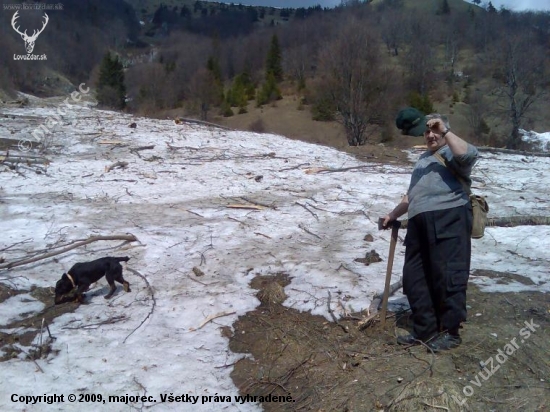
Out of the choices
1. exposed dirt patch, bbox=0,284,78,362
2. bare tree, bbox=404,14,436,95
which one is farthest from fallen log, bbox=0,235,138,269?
bare tree, bbox=404,14,436,95

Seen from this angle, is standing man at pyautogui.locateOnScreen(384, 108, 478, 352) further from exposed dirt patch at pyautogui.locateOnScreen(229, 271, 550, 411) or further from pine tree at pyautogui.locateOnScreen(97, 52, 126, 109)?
pine tree at pyautogui.locateOnScreen(97, 52, 126, 109)

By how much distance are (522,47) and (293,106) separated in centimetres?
2057

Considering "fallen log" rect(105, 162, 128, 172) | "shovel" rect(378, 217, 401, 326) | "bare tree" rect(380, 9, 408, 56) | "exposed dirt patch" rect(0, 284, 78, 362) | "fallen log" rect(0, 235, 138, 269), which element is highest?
"bare tree" rect(380, 9, 408, 56)

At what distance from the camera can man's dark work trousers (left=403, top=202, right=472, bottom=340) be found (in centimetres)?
336

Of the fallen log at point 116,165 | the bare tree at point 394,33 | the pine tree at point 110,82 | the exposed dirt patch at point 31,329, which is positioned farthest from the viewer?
the bare tree at point 394,33

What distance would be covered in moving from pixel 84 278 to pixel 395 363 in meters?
2.95

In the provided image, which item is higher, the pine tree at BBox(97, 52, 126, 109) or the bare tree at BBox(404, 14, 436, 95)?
the bare tree at BBox(404, 14, 436, 95)

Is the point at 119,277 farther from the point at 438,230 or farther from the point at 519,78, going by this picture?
the point at 519,78

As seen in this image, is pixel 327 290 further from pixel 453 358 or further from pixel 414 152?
pixel 414 152

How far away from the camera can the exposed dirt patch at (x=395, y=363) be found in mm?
3068

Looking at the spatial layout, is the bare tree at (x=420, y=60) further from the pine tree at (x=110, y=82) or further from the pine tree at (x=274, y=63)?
the pine tree at (x=110, y=82)

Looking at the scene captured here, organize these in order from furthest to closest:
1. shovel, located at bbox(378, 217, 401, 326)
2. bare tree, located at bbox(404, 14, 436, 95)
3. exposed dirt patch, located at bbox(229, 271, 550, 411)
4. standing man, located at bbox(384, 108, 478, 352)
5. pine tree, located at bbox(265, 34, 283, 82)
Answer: pine tree, located at bbox(265, 34, 283, 82) → bare tree, located at bbox(404, 14, 436, 95) → shovel, located at bbox(378, 217, 401, 326) → standing man, located at bbox(384, 108, 478, 352) → exposed dirt patch, located at bbox(229, 271, 550, 411)

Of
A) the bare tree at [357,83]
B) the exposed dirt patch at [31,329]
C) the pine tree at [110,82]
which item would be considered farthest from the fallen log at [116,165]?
the pine tree at [110,82]

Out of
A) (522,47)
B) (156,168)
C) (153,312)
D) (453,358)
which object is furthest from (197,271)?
(522,47)
